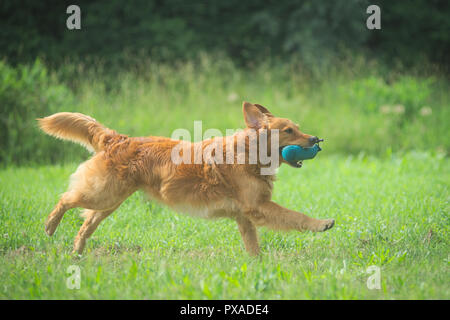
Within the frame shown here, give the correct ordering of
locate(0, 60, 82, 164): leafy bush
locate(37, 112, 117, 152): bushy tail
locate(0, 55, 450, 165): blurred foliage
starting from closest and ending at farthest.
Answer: locate(37, 112, 117, 152): bushy tail < locate(0, 60, 82, 164): leafy bush < locate(0, 55, 450, 165): blurred foliage

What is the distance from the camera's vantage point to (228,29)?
1239 centimetres

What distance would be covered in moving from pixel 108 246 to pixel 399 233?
2479 millimetres

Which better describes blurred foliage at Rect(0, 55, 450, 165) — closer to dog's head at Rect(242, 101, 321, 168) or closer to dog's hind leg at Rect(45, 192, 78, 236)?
dog's hind leg at Rect(45, 192, 78, 236)

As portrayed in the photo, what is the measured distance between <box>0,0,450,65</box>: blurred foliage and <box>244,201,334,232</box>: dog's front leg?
8099 millimetres

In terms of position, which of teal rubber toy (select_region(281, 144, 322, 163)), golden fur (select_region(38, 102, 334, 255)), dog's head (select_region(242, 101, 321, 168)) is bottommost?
golden fur (select_region(38, 102, 334, 255))

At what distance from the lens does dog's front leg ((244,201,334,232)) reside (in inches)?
127

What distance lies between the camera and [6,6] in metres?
9.79

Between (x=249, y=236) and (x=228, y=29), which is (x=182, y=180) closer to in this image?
(x=249, y=236)

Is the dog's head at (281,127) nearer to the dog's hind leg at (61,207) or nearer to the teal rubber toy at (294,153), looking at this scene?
the teal rubber toy at (294,153)

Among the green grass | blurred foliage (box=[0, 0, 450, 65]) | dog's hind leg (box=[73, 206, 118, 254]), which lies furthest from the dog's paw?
blurred foliage (box=[0, 0, 450, 65])

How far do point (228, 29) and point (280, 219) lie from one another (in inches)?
391

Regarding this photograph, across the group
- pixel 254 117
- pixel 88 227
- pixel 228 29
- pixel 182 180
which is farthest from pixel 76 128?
pixel 228 29

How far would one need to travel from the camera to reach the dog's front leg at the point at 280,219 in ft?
10.6
